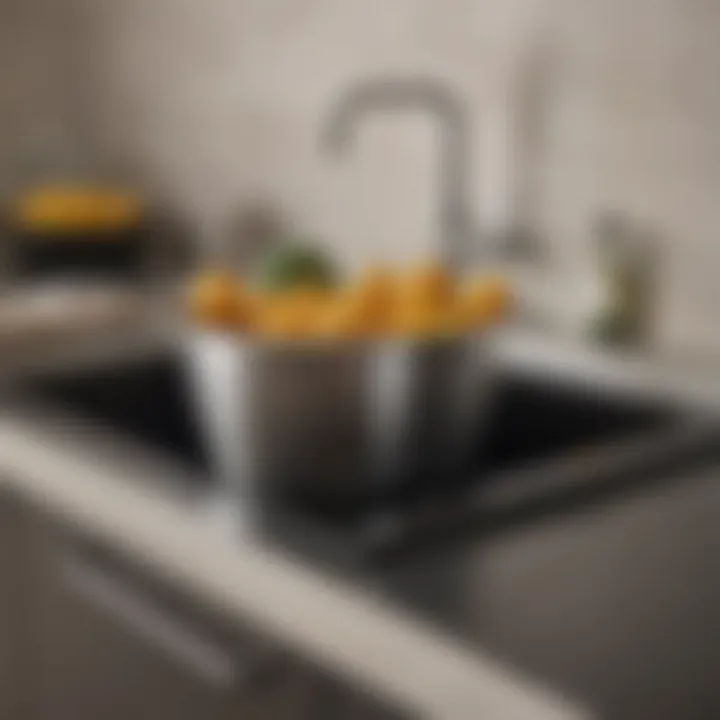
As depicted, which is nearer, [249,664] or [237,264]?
Result: [249,664]

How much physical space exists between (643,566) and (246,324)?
1.42ft

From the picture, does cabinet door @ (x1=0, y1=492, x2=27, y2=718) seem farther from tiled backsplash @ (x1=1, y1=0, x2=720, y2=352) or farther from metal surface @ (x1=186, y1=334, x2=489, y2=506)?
tiled backsplash @ (x1=1, y1=0, x2=720, y2=352)

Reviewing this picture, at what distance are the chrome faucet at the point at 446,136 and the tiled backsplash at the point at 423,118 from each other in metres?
0.02

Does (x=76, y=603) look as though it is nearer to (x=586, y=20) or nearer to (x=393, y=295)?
(x=393, y=295)

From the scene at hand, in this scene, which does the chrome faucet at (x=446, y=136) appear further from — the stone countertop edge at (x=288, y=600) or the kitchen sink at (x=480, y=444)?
the stone countertop edge at (x=288, y=600)

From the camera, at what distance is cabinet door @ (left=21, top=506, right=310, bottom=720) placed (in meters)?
0.93

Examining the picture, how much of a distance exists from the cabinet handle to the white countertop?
3 centimetres

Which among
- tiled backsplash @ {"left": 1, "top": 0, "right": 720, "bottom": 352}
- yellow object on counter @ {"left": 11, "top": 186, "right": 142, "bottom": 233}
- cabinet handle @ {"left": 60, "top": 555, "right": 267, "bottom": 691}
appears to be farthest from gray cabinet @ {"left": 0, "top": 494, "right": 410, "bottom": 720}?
yellow object on counter @ {"left": 11, "top": 186, "right": 142, "bottom": 233}

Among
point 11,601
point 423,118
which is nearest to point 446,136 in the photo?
point 423,118

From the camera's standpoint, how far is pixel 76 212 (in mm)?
2090

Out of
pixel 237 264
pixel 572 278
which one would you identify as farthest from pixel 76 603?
pixel 237 264

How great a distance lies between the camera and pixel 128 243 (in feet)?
6.97

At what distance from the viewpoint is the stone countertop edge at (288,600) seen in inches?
30.0

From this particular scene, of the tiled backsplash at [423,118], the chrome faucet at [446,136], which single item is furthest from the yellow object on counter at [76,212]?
the chrome faucet at [446,136]
